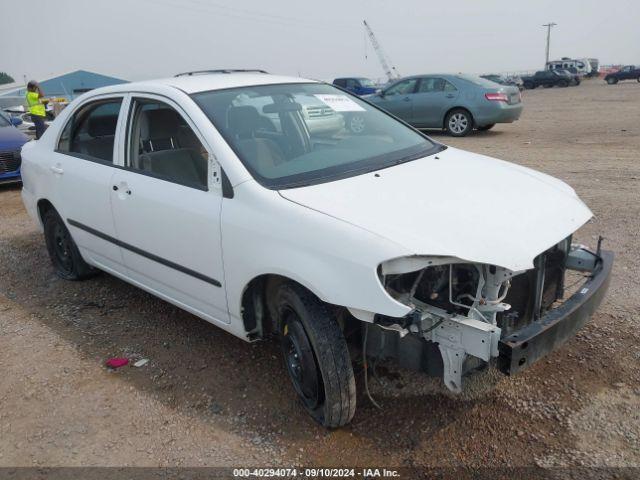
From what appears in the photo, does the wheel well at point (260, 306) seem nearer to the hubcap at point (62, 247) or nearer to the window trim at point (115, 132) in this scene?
the window trim at point (115, 132)

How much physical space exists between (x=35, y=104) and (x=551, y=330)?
535 inches

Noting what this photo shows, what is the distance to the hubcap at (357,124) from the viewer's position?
3.50 meters

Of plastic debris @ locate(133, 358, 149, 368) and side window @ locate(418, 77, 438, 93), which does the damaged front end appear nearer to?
plastic debris @ locate(133, 358, 149, 368)

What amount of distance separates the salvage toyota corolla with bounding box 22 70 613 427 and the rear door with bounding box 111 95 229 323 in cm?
1

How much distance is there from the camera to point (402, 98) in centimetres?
1330

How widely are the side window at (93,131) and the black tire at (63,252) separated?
651 mm

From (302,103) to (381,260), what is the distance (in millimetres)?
1774

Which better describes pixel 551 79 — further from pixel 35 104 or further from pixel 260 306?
pixel 260 306

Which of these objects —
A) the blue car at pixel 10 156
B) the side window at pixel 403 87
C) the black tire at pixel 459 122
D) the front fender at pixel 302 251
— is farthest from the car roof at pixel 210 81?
the side window at pixel 403 87

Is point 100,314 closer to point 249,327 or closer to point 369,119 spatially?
point 249,327

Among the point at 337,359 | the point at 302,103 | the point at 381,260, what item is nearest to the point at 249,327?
the point at 337,359

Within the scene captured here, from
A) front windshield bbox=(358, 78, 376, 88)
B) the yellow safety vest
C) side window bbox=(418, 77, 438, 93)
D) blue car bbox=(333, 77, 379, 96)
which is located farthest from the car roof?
front windshield bbox=(358, 78, 376, 88)

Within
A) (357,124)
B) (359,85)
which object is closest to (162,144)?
(357,124)

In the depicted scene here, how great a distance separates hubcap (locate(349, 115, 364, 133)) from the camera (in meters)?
3.50
